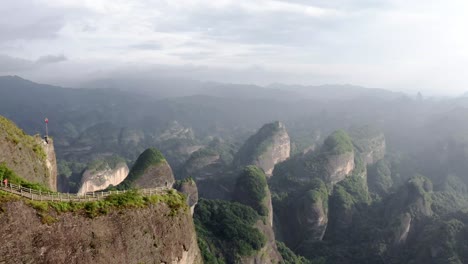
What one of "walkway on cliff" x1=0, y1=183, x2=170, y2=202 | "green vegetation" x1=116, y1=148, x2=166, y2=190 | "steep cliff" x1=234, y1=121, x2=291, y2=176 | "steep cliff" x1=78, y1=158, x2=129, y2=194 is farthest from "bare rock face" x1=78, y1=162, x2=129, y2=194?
"walkway on cliff" x1=0, y1=183, x2=170, y2=202

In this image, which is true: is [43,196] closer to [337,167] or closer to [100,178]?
[100,178]

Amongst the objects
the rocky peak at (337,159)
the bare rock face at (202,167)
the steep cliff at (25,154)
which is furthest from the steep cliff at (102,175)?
the steep cliff at (25,154)

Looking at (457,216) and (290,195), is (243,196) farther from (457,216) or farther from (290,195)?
(457,216)

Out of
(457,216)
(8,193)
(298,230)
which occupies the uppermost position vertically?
(8,193)

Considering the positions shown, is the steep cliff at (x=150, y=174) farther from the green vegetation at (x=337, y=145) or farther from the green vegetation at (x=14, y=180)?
the green vegetation at (x=337, y=145)

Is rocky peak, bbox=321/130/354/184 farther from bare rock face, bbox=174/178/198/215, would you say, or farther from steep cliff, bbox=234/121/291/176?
bare rock face, bbox=174/178/198/215

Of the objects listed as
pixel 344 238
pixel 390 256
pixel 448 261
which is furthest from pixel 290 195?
pixel 448 261
